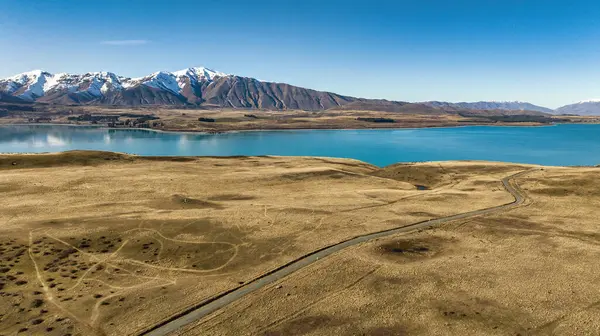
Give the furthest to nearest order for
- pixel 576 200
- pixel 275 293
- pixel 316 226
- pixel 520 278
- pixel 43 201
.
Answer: pixel 576 200, pixel 43 201, pixel 316 226, pixel 520 278, pixel 275 293

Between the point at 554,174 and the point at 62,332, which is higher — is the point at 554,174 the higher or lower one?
the higher one

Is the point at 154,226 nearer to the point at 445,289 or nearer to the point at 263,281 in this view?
the point at 263,281

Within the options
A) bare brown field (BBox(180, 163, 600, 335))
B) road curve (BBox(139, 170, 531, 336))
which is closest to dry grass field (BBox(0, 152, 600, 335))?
bare brown field (BBox(180, 163, 600, 335))

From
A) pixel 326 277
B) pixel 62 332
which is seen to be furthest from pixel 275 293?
pixel 62 332

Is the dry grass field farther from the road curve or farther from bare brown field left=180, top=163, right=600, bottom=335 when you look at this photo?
the road curve

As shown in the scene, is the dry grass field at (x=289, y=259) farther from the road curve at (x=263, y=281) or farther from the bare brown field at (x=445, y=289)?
the road curve at (x=263, y=281)

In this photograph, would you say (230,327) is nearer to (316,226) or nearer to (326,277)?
(326,277)

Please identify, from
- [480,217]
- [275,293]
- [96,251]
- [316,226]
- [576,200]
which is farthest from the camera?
[576,200]
